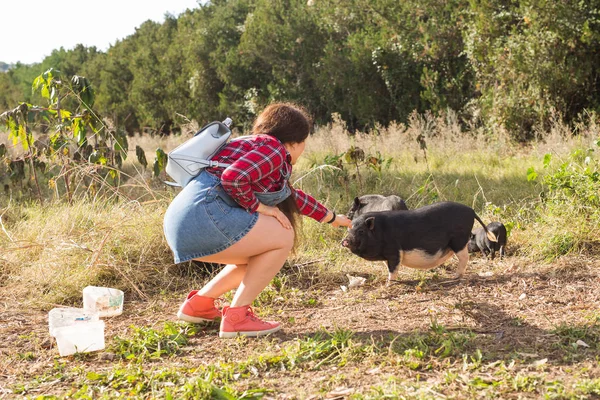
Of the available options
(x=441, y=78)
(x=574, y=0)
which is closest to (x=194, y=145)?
(x=574, y=0)

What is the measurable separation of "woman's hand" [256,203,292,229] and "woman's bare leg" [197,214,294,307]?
0.8 inches

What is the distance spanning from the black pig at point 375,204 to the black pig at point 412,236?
39.4 inches

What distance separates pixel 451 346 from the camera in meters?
3.39

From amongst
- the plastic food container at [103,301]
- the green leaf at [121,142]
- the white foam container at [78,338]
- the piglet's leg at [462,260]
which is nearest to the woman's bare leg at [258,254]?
the white foam container at [78,338]

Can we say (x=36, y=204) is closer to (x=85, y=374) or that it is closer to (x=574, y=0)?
(x=85, y=374)

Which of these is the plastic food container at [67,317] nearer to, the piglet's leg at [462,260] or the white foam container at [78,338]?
the white foam container at [78,338]

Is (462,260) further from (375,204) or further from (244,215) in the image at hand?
(244,215)

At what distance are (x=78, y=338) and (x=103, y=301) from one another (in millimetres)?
749

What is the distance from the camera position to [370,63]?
14.6 metres

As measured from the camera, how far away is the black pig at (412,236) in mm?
4586

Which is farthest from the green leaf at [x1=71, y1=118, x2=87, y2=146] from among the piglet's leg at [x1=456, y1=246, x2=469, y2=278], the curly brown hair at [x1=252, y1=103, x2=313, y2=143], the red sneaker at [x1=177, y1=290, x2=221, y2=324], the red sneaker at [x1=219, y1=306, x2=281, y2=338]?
the piglet's leg at [x1=456, y1=246, x2=469, y2=278]

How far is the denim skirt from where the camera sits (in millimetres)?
3506

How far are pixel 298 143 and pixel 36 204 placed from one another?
4675mm

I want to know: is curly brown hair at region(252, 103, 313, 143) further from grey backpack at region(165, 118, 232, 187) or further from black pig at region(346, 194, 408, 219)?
black pig at region(346, 194, 408, 219)
